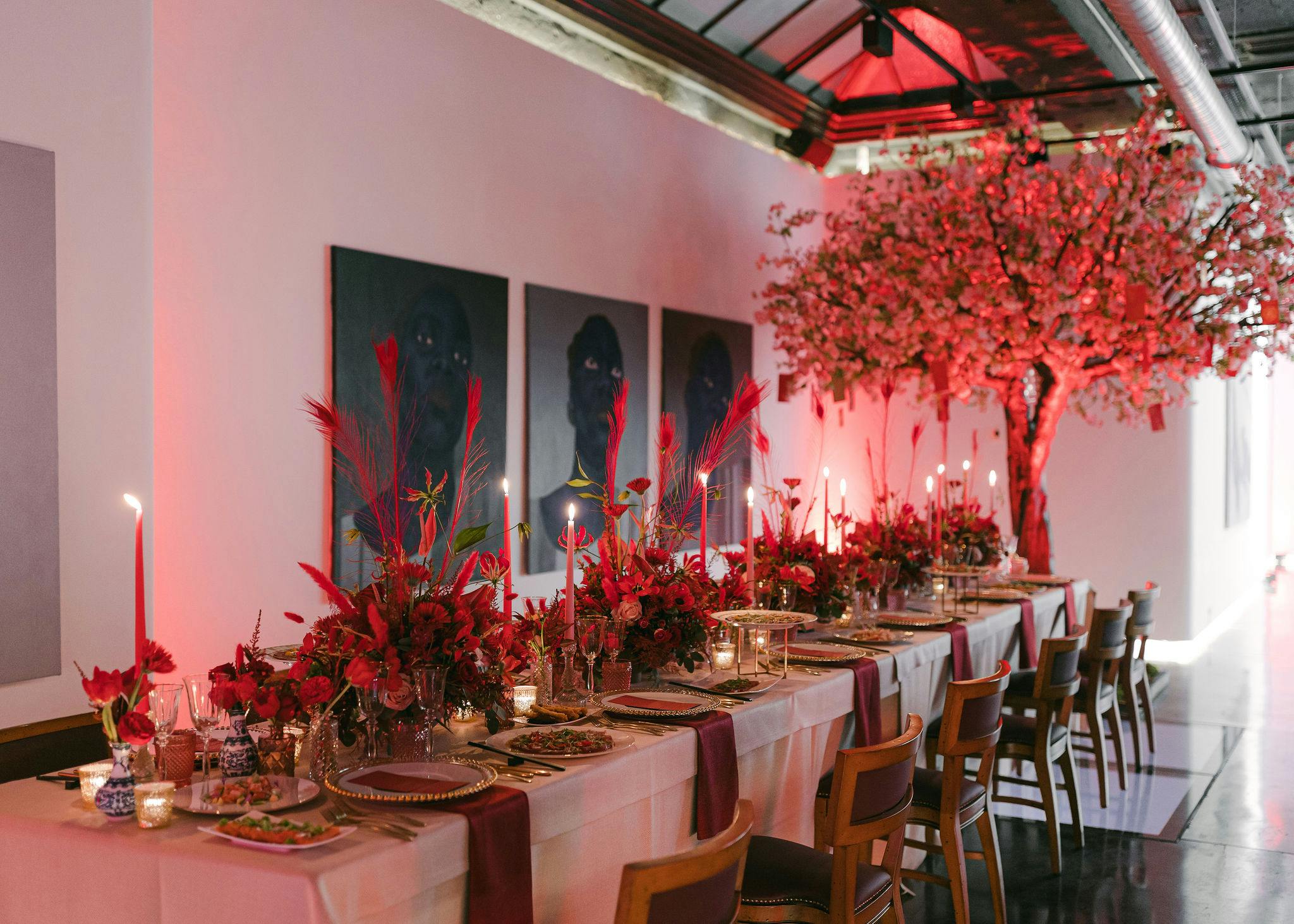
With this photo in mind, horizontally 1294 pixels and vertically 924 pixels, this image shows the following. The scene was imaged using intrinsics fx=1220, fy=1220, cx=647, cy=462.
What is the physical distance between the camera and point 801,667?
3670 mm

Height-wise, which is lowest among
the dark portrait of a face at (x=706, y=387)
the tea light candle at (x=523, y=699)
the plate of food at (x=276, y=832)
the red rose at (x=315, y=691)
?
the plate of food at (x=276, y=832)

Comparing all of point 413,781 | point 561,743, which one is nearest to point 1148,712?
point 561,743

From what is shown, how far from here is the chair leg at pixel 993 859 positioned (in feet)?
12.5

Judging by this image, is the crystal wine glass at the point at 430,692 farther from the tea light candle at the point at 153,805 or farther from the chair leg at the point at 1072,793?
the chair leg at the point at 1072,793

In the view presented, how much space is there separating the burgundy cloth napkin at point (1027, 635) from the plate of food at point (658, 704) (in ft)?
8.44

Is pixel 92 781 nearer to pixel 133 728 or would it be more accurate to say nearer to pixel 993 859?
pixel 133 728

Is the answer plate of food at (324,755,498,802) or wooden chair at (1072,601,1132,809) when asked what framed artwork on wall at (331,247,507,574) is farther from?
wooden chair at (1072,601,1132,809)

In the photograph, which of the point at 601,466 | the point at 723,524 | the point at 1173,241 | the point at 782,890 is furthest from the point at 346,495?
the point at 1173,241

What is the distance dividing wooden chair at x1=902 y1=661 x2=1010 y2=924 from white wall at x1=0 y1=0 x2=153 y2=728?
2.41m

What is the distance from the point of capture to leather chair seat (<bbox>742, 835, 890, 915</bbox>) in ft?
9.00

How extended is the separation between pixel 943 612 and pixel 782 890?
2339 millimetres

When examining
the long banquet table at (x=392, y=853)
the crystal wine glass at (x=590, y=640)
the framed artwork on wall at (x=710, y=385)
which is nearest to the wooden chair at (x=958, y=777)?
the long banquet table at (x=392, y=853)

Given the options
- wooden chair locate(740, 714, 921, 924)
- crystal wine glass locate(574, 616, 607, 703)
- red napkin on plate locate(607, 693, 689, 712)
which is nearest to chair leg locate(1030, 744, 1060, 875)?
wooden chair locate(740, 714, 921, 924)

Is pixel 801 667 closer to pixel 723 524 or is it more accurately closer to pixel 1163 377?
pixel 1163 377
